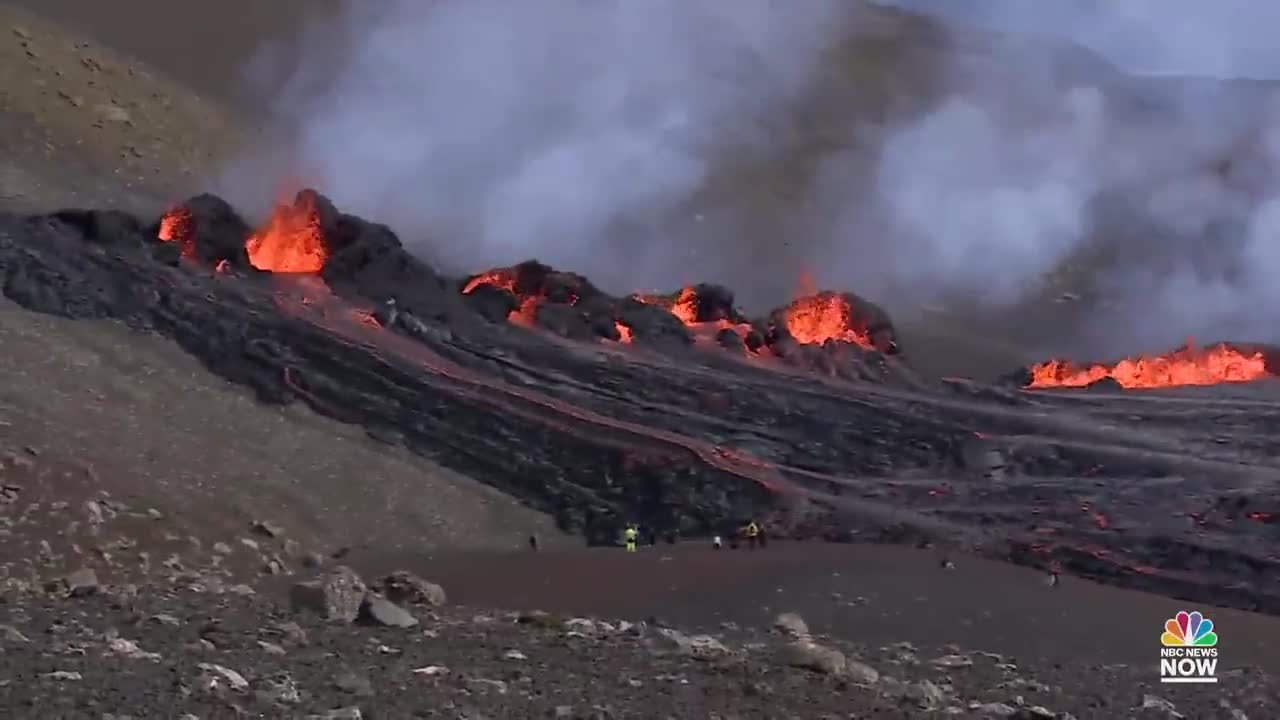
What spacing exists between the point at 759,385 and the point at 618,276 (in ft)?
77.4

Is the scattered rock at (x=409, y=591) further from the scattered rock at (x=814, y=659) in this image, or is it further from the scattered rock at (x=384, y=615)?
the scattered rock at (x=814, y=659)

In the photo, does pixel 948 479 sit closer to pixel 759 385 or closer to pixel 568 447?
pixel 759 385

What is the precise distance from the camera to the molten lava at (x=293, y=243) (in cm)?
2348

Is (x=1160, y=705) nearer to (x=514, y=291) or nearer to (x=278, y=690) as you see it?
(x=278, y=690)

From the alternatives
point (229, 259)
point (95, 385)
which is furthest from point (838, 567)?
point (229, 259)

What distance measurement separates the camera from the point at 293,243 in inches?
933

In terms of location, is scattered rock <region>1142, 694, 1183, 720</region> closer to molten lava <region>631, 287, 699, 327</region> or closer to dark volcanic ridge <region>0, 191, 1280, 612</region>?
dark volcanic ridge <region>0, 191, 1280, 612</region>

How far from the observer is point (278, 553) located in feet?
45.5

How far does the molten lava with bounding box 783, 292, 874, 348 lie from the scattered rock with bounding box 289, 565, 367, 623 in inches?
737

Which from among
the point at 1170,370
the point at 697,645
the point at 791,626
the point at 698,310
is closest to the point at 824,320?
the point at 698,310

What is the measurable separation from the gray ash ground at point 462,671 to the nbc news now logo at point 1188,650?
13.1 inches

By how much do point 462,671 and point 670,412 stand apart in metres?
12.1

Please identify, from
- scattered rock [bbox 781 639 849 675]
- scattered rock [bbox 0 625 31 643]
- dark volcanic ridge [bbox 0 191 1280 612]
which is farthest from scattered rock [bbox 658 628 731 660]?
dark volcanic ridge [bbox 0 191 1280 612]

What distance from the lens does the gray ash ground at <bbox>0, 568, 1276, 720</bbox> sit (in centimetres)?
570
